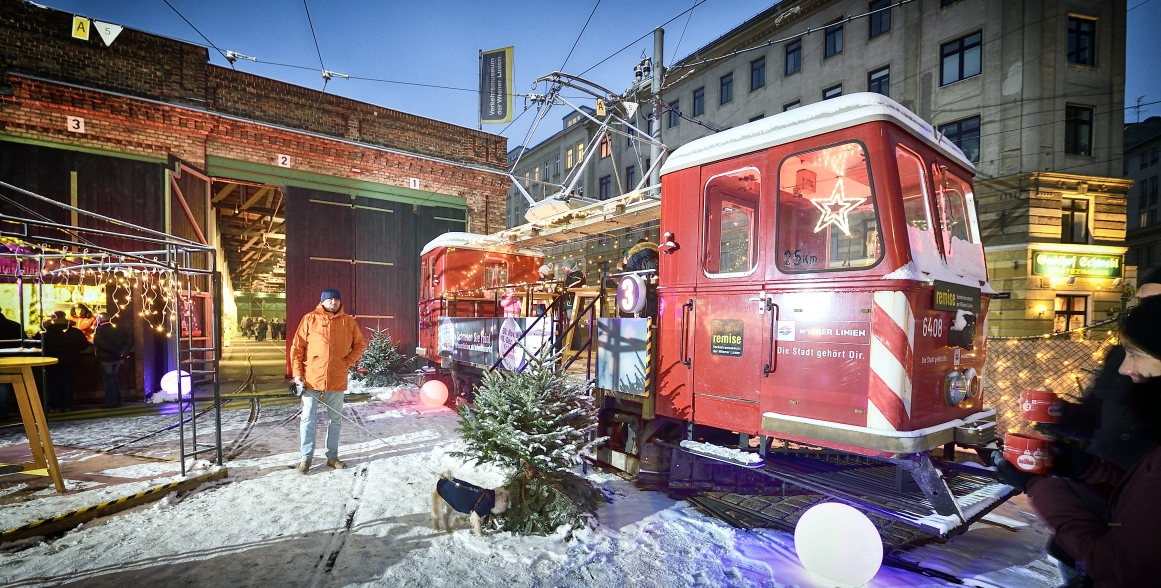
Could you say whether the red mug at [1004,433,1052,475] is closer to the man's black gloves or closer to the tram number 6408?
the man's black gloves

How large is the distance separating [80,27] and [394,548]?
11979 mm

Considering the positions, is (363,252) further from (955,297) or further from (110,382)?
(955,297)

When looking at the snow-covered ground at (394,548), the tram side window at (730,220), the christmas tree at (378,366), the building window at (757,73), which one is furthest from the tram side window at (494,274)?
the building window at (757,73)

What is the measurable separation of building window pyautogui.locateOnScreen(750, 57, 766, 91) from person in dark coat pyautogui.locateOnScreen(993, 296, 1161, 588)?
80.0 ft

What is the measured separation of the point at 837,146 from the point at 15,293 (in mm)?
13199

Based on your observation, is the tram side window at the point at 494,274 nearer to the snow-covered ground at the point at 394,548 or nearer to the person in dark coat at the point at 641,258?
the person in dark coat at the point at 641,258

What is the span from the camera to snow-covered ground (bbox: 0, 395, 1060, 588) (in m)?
3.19

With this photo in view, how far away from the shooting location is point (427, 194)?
1380cm

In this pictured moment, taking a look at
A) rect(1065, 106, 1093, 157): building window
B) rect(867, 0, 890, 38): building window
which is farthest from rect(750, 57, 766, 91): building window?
rect(1065, 106, 1093, 157): building window

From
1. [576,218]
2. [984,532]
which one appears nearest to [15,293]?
[576,218]

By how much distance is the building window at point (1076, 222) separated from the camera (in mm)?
16453

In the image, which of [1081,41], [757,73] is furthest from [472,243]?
[1081,41]

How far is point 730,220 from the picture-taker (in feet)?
14.6

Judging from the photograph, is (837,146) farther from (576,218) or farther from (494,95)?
(494,95)
